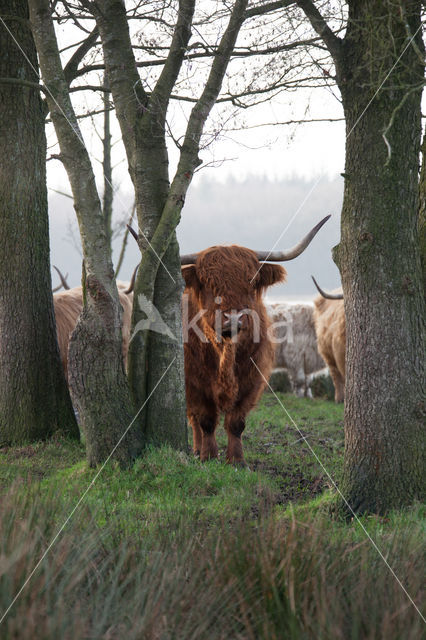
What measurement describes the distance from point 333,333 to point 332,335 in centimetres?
36

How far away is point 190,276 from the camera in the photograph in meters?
7.02

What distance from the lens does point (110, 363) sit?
5.79 meters

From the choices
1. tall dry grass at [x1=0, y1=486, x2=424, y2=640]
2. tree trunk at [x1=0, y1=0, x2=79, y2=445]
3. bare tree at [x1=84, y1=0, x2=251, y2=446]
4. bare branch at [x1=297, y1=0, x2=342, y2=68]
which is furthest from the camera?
tree trunk at [x1=0, y1=0, x2=79, y2=445]

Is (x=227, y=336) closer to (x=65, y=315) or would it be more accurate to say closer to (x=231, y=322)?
(x=231, y=322)

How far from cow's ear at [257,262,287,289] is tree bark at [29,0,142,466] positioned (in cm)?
204

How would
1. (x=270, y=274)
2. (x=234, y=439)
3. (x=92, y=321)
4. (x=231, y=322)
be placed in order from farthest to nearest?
1. (x=270, y=274)
2. (x=234, y=439)
3. (x=231, y=322)
4. (x=92, y=321)

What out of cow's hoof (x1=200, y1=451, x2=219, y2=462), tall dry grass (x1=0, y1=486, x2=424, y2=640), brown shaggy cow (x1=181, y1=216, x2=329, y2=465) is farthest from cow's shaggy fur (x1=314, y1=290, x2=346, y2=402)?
tall dry grass (x1=0, y1=486, x2=424, y2=640)

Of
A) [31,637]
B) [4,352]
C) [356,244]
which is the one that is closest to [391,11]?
[356,244]

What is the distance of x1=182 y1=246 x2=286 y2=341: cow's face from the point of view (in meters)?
6.60

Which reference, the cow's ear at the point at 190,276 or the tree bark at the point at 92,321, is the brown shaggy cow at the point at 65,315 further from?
the tree bark at the point at 92,321

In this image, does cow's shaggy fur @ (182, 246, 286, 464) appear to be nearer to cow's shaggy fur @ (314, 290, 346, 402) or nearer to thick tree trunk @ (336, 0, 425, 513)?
thick tree trunk @ (336, 0, 425, 513)

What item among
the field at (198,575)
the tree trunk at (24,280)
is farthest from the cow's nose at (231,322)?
the field at (198,575)

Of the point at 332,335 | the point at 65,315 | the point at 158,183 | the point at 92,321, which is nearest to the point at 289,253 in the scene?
the point at 158,183

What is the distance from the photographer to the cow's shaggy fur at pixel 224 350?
6.73 metres
